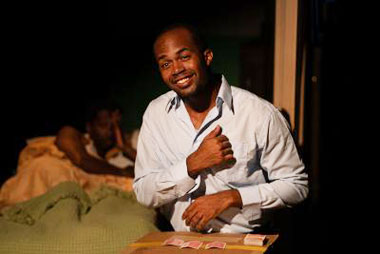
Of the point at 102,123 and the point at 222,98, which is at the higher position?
the point at 222,98

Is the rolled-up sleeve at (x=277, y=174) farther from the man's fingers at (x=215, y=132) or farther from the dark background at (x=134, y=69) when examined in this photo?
the dark background at (x=134, y=69)

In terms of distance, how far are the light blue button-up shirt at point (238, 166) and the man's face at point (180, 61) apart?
0.11 m

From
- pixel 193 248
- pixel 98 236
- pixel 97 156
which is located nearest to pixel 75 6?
pixel 97 156

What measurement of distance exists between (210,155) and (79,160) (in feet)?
6.03

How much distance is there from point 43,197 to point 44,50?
191 centimetres

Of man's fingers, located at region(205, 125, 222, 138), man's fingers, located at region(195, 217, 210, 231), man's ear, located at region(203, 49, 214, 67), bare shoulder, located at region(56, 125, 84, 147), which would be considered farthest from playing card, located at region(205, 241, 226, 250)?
bare shoulder, located at region(56, 125, 84, 147)

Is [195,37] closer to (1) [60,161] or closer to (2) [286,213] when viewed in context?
(2) [286,213]

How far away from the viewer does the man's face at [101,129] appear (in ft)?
12.0

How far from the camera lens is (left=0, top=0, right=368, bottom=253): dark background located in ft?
13.3

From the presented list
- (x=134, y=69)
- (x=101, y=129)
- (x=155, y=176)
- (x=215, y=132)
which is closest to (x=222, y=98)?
(x=215, y=132)

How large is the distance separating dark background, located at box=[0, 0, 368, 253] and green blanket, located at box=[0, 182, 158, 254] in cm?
138

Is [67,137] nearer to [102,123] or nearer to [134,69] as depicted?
[102,123]

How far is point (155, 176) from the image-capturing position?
6.07ft

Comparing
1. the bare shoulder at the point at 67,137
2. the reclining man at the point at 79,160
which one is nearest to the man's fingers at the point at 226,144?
the reclining man at the point at 79,160
